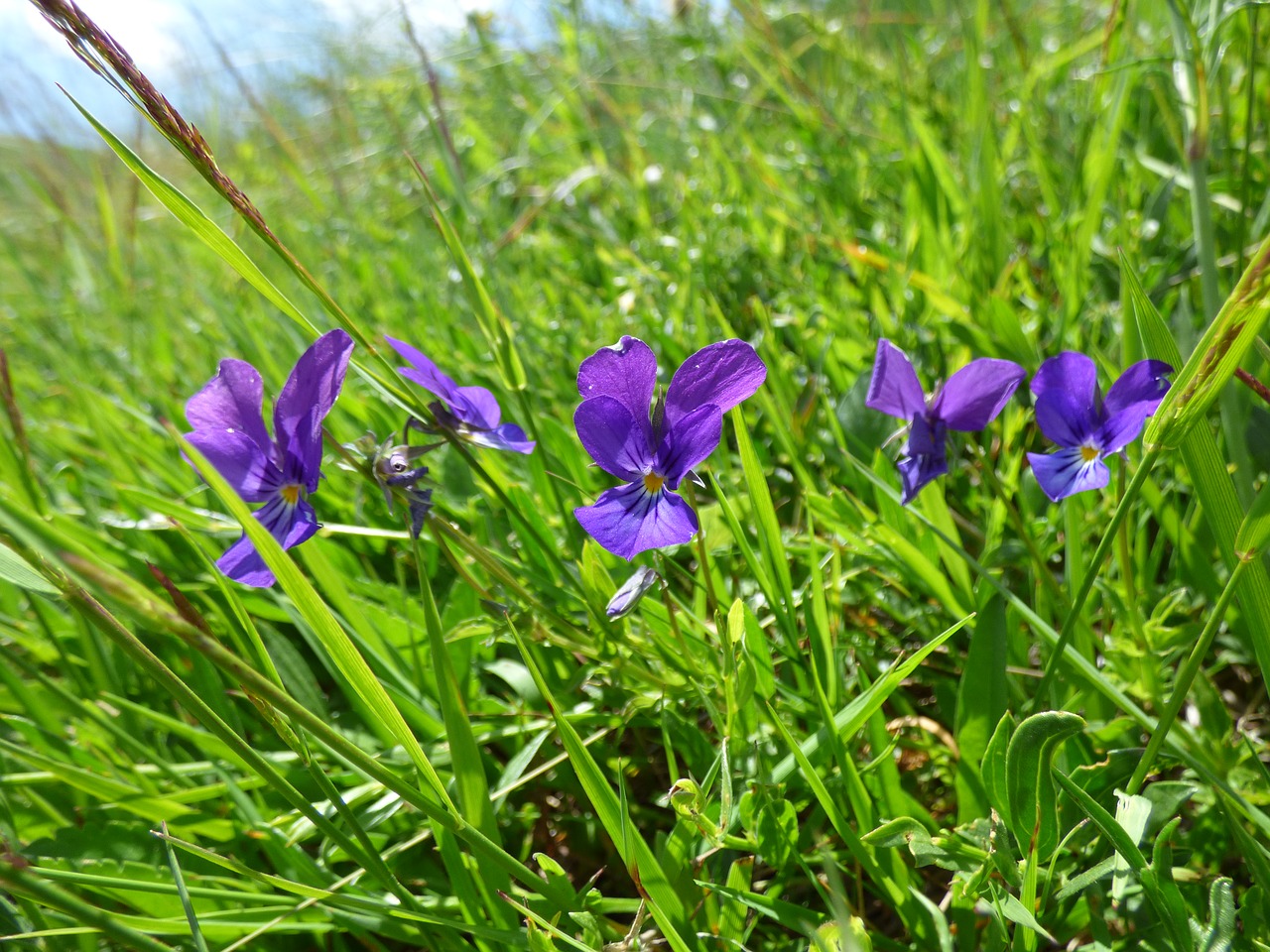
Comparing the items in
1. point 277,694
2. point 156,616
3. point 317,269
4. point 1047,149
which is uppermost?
point 317,269

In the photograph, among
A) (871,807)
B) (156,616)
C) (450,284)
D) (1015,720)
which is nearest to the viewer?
(156,616)

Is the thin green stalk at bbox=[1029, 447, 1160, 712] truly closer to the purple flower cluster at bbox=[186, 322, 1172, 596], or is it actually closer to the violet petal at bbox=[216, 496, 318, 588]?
the purple flower cluster at bbox=[186, 322, 1172, 596]

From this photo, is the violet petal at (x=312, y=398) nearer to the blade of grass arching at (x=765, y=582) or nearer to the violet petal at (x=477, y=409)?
the violet petal at (x=477, y=409)

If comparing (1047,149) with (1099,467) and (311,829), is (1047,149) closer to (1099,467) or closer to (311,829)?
(1099,467)

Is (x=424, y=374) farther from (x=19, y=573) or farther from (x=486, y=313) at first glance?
(x=19, y=573)

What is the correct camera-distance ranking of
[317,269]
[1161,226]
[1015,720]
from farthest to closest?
[317,269]
[1161,226]
[1015,720]

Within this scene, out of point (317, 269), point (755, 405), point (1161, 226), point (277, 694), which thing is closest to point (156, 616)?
point (277, 694)

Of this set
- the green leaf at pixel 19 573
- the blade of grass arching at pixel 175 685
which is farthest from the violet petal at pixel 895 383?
the green leaf at pixel 19 573

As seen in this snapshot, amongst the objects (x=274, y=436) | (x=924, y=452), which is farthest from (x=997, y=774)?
(x=274, y=436)
